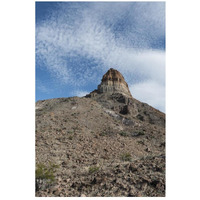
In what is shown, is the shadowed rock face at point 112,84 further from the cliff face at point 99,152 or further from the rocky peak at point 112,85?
the cliff face at point 99,152

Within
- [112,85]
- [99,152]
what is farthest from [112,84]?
[99,152]

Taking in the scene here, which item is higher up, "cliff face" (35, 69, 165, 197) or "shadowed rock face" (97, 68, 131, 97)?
"shadowed rock face" (97, 68, 131, 97)

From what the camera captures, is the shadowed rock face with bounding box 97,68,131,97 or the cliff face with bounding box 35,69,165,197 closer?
the cliff face with bounding box 35,69,165,197

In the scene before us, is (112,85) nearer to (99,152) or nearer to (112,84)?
(112,84)

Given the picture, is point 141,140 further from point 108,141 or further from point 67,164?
point 67,164

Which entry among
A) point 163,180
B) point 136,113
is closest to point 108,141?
point 163,180

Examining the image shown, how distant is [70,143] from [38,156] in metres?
3.54

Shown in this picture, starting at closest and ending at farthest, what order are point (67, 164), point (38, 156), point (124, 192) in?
1. point (124, 192)
2. point (67, 164)
3. point (38, 156)

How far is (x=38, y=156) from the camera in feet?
32.9

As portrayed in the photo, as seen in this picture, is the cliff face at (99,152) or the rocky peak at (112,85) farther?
the rocky peak at (112,85)

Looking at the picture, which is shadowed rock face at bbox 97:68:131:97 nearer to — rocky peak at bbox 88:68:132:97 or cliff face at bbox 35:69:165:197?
rocky peak at bbox 88:68:132:97

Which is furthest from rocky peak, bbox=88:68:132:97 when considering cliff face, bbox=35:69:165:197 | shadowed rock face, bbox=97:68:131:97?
cliff face, bbox=35:69:165:197

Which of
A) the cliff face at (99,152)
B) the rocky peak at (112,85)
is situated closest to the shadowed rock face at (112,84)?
the rocky peak at (112,85)

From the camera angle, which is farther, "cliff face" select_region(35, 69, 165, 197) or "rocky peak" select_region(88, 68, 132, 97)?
"rocky peak" select_region(88, 68, 132, 97)
